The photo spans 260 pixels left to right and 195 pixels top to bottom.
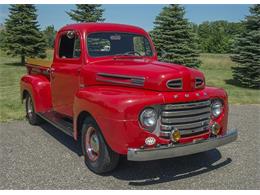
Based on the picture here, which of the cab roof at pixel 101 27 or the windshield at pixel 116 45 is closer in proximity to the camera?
the windshield at pixel 116 45

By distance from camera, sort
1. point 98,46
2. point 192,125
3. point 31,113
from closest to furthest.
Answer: point 192,125 < point 98,46 < point 31,113

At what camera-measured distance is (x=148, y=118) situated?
442 centimetres

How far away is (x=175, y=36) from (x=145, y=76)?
15844 millimetres

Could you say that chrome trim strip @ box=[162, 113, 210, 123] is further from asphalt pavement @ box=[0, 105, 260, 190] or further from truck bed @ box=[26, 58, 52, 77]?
truck bed @ box=[26, 58, 52, 77]

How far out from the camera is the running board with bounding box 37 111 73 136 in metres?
5.79

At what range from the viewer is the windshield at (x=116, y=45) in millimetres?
5795


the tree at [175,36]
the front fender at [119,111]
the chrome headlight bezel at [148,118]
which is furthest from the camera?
the tree at [175,36]

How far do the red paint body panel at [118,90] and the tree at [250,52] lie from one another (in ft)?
32.8

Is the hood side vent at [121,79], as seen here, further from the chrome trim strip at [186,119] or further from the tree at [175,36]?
the tree at [175,36]

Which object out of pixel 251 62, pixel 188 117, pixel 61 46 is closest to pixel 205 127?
pixel 188 117

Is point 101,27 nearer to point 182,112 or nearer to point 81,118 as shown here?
point 81,118

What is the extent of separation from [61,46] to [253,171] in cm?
389

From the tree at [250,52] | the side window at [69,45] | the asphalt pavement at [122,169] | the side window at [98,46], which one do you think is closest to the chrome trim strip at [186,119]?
the asphalt pavement at [122,169]

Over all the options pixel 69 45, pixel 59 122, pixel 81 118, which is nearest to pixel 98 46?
pixel 69 45
